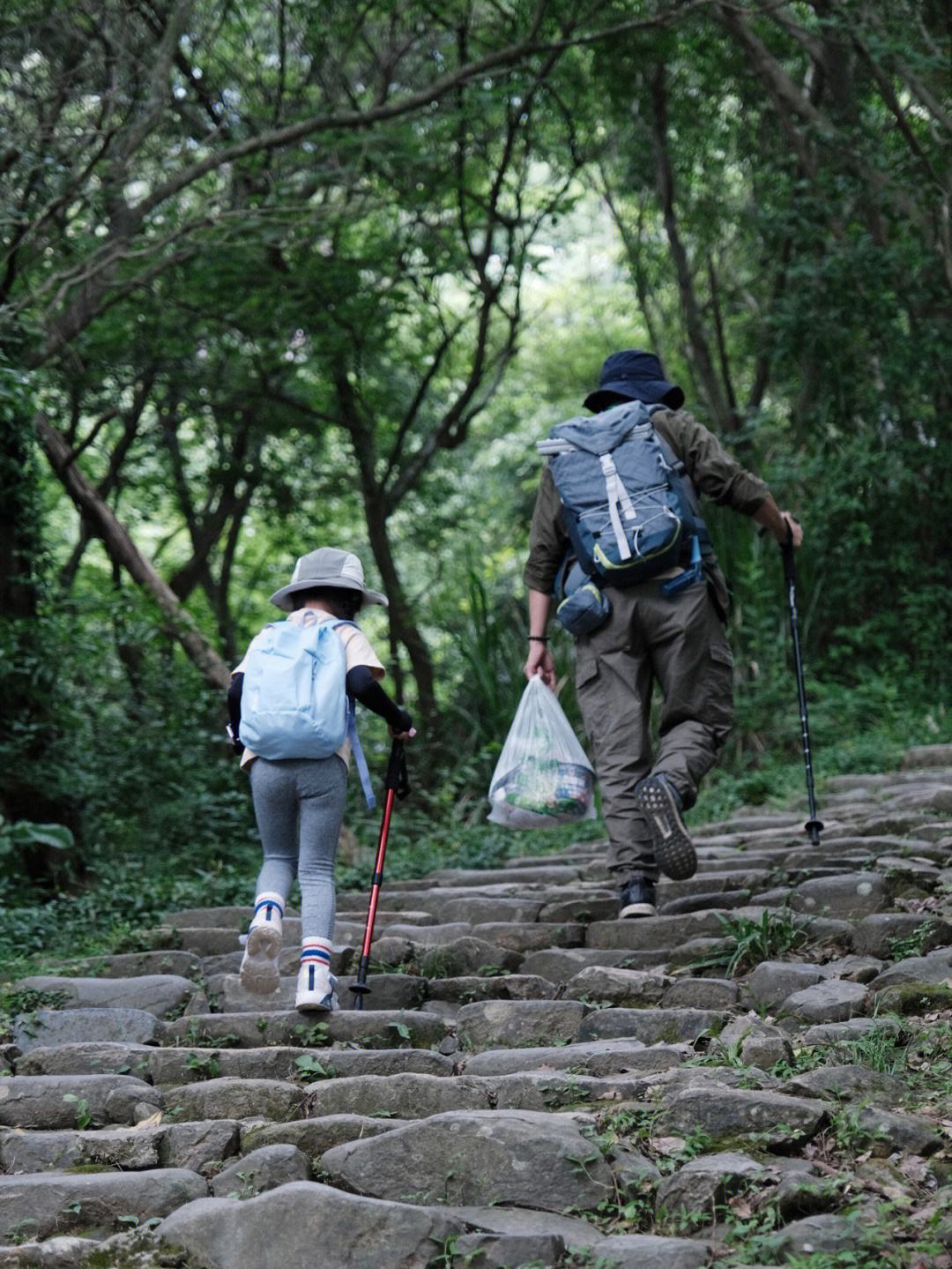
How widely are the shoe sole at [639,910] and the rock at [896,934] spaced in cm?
84

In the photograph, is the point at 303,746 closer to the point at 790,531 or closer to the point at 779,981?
the point at 779,981

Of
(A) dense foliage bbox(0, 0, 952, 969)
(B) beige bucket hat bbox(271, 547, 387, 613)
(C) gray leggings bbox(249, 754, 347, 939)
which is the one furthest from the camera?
(A) dense foliage bbox(0, 0, 952, 969)

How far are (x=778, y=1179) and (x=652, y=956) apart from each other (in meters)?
2.08

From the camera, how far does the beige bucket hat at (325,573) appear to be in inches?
201

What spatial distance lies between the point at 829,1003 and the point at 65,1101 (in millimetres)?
2146

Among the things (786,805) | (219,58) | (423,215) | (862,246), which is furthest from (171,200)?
(786,805)

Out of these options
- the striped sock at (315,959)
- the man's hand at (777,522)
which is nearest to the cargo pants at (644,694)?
the man's hand at (777,522)

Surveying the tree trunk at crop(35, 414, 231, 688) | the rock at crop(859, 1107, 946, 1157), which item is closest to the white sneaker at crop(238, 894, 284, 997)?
the rock at crop(859, 1107, 946, 1157)

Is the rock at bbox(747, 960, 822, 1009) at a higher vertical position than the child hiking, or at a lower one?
lower

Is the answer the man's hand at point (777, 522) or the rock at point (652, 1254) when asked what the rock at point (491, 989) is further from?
the man's hand at point (777, 522)

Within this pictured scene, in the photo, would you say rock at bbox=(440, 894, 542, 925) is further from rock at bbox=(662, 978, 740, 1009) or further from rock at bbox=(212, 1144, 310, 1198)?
rock at bbox=(212, 1144, 310, 1198)

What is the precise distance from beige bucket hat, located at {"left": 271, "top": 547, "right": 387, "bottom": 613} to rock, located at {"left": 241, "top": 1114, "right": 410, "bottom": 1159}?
2.00m

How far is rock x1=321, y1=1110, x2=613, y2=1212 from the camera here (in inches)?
126

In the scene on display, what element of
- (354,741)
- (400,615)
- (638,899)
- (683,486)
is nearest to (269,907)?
(354,741)
